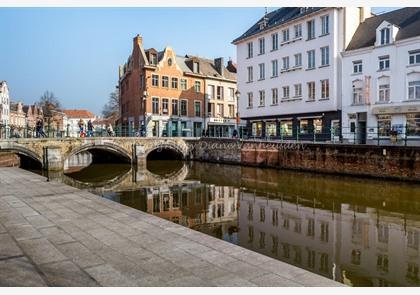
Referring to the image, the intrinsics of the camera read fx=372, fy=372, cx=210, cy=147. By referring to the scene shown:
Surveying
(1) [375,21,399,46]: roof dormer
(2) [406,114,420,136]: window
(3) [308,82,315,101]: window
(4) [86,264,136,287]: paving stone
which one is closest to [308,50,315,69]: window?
(3) [308,82,315,101]: window

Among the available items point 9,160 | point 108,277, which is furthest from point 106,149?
point 108,277

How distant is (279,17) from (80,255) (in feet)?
115

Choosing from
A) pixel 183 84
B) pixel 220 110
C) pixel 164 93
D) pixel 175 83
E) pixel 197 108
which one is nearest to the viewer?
pixel 164 93

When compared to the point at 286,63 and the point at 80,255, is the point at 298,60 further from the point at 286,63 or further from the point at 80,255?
the point at 80,255

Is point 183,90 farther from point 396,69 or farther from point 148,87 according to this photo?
point 396,69

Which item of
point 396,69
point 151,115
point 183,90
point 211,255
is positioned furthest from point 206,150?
point 211,255

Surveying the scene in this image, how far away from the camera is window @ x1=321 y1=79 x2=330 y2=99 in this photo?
3067 cm

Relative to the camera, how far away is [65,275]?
197 inches

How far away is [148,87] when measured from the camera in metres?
42.2

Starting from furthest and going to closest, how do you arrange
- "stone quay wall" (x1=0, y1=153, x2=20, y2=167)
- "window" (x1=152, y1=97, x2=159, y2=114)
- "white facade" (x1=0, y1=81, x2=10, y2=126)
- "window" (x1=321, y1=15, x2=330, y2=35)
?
"white facade" (x1=0, y1=81, x2=10, y2=126) → "window" (x1=152, y1=97, x2=159, y2=114) → "stone quay wall" (x1=0, y1=153, x2=20, y2=167) → "window" (x1=321, y1=15, x2=330, y2=35)

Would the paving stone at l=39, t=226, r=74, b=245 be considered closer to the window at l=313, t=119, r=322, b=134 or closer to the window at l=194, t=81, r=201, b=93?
the window at l=313, t=119, r=322, b=134

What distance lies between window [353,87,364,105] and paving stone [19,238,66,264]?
26855 mm

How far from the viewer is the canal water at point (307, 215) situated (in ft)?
25.7

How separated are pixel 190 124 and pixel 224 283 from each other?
4193 cm
